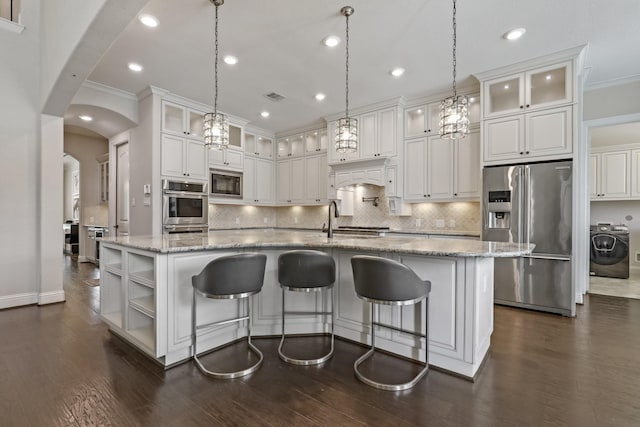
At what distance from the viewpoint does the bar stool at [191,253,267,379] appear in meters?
2.13

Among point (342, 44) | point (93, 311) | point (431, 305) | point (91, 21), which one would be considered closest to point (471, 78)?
point (342, 44)

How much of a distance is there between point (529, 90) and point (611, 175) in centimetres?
467

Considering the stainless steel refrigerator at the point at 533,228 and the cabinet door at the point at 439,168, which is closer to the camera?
the stainless steel refrigerator at the point at 533,228

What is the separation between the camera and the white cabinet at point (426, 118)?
4.48 meters

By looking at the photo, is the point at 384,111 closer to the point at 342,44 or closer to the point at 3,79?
the point at 342,44

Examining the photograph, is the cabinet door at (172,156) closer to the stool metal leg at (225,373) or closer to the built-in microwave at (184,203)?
the built-in microwave at (184,203)

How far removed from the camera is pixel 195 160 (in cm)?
509

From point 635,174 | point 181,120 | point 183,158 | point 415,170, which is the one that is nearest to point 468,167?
point 415,170

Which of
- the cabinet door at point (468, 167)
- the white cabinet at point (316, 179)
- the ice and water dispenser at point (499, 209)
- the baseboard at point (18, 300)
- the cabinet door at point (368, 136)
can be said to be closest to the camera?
the baseboard at point (18, 300)

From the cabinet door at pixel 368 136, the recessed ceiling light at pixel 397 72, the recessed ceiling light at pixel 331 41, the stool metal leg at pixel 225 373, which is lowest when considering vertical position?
the stool metal leg at pixel 225 373

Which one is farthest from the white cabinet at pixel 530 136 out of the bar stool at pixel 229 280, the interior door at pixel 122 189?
the interior door at pixel 122 189

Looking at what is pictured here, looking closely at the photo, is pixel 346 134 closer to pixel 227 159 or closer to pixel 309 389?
pixel 309 389

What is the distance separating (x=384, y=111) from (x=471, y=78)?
4.46ft

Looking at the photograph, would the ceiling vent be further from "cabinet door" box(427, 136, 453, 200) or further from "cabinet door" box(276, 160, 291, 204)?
"cabinet door" box(427, 136, 453, 200)
